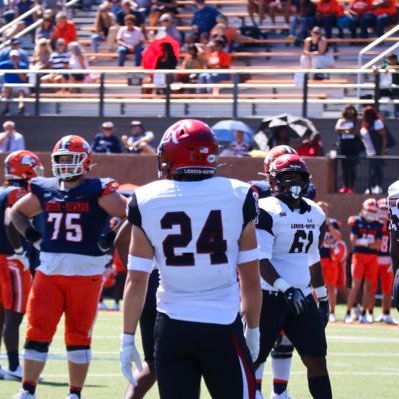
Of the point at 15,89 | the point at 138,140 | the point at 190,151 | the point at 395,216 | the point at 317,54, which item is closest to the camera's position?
the point at 190,151

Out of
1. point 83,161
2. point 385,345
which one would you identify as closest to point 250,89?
point 385,345

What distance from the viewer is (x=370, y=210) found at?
18.3 meters

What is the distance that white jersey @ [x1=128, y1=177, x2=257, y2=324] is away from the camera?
5.80m

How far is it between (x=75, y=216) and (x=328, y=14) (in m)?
15.3

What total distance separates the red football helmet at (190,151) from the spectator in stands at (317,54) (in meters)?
15.9

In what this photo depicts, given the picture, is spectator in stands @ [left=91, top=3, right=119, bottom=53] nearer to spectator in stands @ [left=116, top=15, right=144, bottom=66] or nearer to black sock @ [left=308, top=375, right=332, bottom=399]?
spectator in stands @ [left=116, top=15, right=144, bottom=66]

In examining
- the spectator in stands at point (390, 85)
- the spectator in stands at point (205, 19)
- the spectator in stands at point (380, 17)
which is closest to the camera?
the spectator in stands at point (390, 85)

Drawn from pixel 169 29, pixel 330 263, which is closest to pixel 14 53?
pixel 169 29

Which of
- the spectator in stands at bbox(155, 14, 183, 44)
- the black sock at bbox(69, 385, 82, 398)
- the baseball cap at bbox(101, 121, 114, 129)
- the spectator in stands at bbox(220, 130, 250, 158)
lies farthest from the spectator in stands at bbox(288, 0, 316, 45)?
the black sock at bbox(69, 385, 82, 398)

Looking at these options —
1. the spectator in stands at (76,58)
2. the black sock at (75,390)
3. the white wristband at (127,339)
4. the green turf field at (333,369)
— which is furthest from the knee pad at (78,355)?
the spectator in stands at (76,58)

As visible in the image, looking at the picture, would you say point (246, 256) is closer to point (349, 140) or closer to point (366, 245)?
point (366, 245)

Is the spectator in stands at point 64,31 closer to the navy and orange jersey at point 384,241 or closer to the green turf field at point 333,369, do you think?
the navy and orange jersey at point 384,241

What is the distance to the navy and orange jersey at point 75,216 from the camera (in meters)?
8.66

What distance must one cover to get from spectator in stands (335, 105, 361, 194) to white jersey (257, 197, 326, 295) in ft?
36.2
